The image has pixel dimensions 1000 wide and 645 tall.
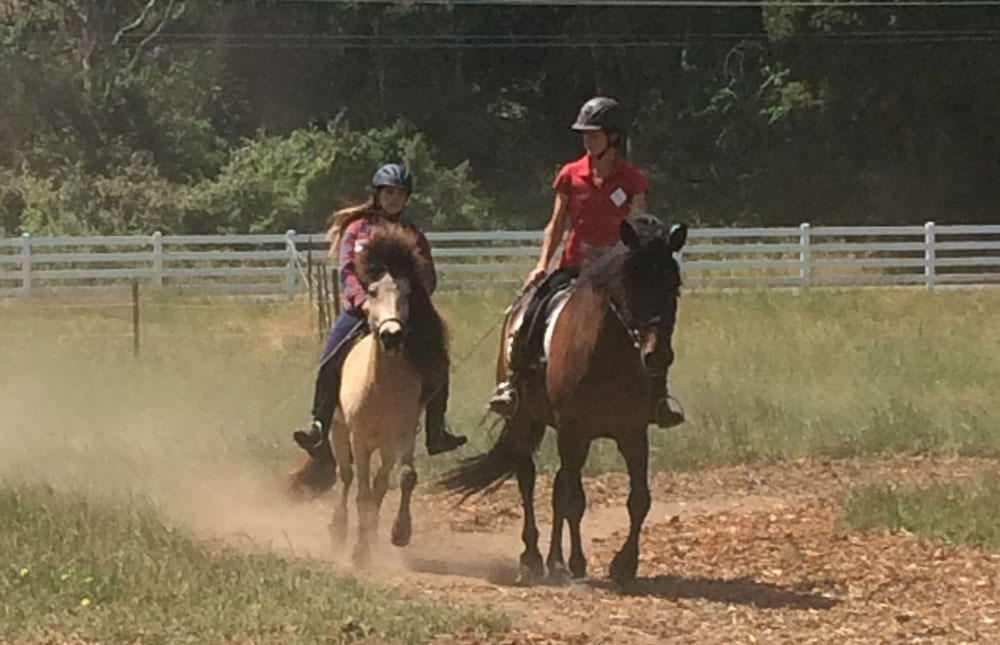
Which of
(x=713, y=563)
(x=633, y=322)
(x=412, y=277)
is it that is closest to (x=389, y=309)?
(x=412, y=277)

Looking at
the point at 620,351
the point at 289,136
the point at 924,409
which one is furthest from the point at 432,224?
the point at 620,351

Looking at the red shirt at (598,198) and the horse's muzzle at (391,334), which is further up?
the red shirt at (598,198)

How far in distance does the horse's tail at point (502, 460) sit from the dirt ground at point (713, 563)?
50 cm

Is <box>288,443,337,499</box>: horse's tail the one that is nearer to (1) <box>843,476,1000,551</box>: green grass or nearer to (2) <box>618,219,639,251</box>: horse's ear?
(2) <box>618,219,639,251</box>: horse's ear

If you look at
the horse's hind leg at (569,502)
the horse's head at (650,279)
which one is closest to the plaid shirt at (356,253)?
the horse's hind leg at (569,502)

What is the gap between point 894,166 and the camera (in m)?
46.9

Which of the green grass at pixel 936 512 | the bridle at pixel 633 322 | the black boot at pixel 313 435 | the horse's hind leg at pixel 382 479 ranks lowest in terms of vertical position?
the green grass at pixel 936 512

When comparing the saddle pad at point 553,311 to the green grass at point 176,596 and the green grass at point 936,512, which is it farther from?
the green grass at point 936,512

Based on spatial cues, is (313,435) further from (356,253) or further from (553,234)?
(553,234)

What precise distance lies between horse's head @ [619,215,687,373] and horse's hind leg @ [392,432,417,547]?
6.23ft

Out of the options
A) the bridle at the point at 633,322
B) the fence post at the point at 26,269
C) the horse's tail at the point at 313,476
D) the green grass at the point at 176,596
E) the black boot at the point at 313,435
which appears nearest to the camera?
the green grass at the point at 176,596

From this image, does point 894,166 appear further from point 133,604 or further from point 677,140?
point 133,604

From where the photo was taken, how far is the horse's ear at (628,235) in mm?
9922

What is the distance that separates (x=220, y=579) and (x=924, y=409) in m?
10.5
